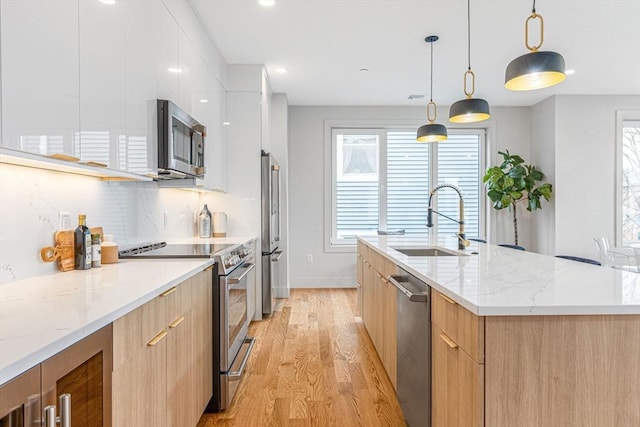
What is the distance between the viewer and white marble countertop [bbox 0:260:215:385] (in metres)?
0.78

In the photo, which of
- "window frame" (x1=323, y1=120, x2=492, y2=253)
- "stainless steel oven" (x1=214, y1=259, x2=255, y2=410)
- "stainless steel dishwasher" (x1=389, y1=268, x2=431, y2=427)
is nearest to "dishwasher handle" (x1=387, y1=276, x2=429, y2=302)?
"stainless steel dishwasher" (x1=389, y1=268, x2=431, y2=427)

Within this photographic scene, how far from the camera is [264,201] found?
409 centimetres

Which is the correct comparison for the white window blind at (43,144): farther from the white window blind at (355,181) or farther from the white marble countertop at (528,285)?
the white window blind at (355,181)

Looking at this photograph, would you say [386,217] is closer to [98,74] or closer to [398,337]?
[398,337]

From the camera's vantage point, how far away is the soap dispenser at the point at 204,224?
371cm

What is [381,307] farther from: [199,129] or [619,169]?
[619,169]

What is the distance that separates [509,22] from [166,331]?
3608 mm

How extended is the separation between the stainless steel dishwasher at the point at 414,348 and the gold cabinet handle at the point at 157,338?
3.39 feet

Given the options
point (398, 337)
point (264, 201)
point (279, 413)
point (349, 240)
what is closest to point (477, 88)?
point (349, 240)

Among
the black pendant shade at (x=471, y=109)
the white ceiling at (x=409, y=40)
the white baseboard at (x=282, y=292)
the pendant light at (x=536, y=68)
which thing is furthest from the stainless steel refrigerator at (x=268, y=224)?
the pendant light at (x=536, y=68)

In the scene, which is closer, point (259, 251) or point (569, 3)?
point (569, 3)

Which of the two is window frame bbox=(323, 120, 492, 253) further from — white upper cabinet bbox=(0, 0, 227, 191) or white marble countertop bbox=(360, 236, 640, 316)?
white marble countertop bbox=(360, 236, 640, 316)

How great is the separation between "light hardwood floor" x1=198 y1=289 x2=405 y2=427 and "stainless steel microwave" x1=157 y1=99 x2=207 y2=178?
57.2 inches

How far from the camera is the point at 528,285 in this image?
4.61 feet
